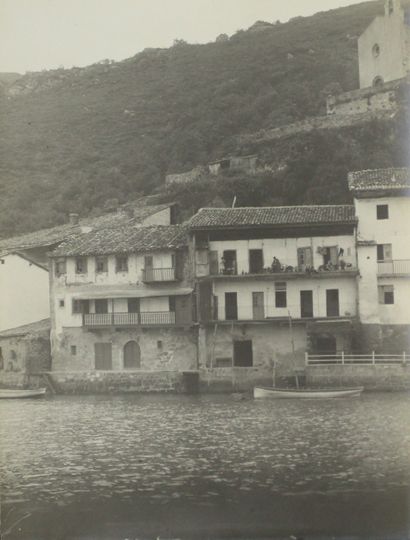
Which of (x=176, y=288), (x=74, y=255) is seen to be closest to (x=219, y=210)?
(x=176, y=288)

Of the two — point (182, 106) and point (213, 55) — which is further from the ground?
point (213, 55)

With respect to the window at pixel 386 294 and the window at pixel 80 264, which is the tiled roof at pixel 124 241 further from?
the window at pixel 386 294

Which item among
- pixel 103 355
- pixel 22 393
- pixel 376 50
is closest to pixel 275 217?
pixel 103 355

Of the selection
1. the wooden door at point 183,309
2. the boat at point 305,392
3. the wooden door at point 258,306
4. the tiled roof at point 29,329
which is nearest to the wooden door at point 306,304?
the wooden door at point 258,306

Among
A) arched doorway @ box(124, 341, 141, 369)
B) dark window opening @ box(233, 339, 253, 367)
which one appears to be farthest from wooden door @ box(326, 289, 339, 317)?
arched doorway @ box(124, 341, 141, 369)

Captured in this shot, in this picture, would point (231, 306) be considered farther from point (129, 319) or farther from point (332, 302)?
point (129, 319)

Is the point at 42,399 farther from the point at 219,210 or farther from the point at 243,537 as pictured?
the point at 243,537

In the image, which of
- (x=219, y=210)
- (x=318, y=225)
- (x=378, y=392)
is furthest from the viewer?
(x=219, y=210)
